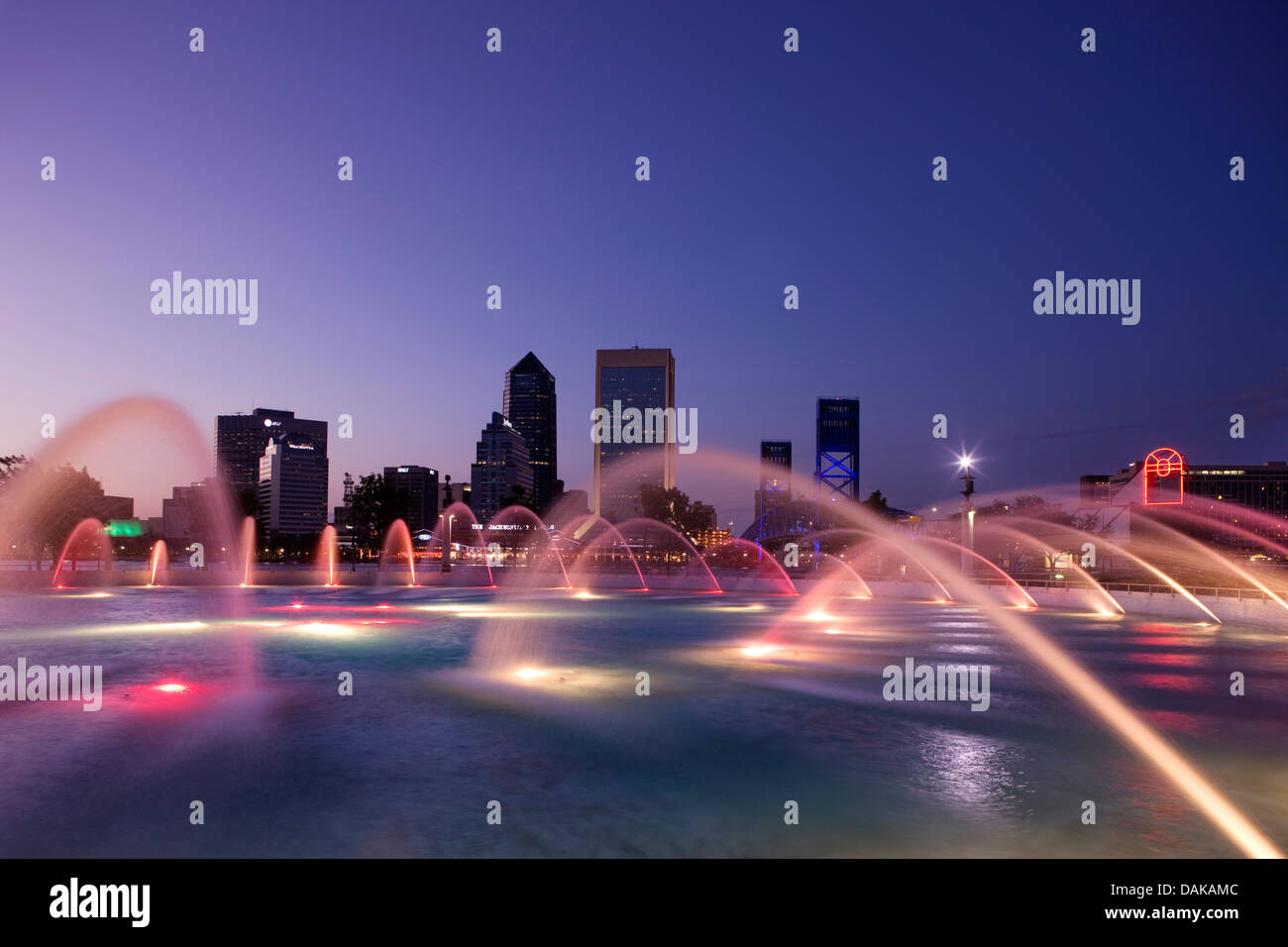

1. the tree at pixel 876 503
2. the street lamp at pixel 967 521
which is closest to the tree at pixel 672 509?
A: the tree at pixel 876 503

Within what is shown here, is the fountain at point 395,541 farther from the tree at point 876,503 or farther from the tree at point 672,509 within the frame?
the tree at point 876,503

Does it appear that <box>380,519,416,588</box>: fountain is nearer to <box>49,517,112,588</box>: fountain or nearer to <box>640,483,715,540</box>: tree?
<box>49,517,112,588</box>: fountain

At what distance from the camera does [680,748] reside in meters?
13.2

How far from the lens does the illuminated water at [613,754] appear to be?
9.26 meters

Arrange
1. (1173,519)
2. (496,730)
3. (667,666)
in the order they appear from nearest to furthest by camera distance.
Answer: (496,730) < (667,666) < (1173,519)

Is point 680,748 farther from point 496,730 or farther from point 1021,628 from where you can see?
point 1021,628

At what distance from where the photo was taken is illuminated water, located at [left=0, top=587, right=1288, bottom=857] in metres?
9.26

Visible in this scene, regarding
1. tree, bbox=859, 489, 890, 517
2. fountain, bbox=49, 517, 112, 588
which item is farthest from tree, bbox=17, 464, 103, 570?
tree, bbox=859, 489, 890, 517

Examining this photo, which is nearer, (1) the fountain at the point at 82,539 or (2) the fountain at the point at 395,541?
(1) the fountain at the point at 82,539

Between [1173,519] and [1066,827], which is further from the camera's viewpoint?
[1173,519]
